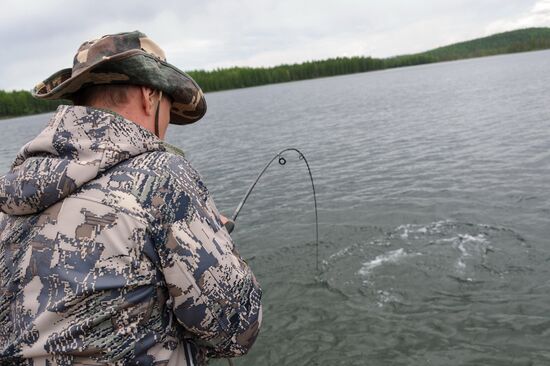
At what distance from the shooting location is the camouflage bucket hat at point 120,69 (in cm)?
202

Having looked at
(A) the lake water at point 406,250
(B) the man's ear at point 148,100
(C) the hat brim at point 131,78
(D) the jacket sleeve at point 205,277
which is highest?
(C) the hat brim at point 131,78

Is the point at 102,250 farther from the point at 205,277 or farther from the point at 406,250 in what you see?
the point at 406,250

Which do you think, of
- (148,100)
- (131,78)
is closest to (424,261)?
(148,100)

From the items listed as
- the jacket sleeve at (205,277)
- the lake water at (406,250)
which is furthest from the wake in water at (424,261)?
the jacket sleeve at (205,277)

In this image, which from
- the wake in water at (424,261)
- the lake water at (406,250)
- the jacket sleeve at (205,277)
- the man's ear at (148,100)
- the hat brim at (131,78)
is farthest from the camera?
the wake in water at (424,261)

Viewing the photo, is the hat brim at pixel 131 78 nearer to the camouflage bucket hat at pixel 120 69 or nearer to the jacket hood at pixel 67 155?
the camouflage bucket hat at pixel 120 69

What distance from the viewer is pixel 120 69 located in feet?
6.68

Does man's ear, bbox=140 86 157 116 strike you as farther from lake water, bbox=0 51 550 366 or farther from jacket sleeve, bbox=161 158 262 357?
lake water, bbox=0 51 550 366

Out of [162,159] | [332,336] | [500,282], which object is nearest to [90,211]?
[162,159]

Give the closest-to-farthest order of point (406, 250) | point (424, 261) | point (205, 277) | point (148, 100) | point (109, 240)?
point (109, 240), point (205, 277), point (148, 100), point (424, 261), point (406, 250)

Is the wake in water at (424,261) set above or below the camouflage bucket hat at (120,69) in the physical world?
below

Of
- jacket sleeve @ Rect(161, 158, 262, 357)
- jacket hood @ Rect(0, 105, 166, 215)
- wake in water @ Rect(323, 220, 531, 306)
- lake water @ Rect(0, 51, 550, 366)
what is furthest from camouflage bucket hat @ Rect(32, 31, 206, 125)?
wake in water @ Rect(323, 220, 531, 306)

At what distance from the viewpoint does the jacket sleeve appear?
1.92 m

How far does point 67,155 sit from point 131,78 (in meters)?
0.47
